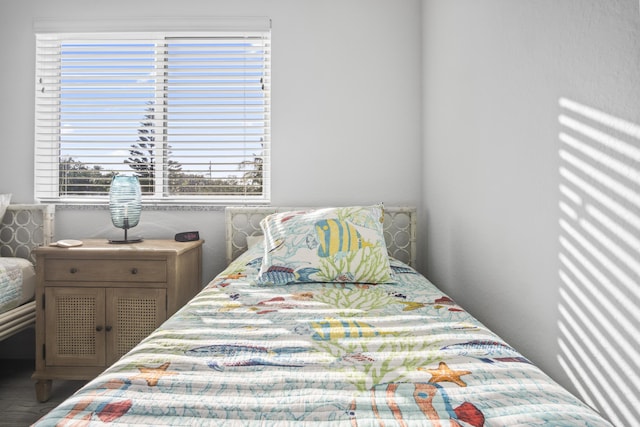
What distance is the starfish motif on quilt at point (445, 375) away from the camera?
0.82 m

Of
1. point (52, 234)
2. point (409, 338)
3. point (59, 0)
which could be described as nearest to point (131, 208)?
point (52, 234)

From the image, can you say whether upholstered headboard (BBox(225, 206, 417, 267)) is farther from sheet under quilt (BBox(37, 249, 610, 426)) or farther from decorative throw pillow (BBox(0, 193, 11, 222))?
decorative throw pillow (BBox(0, 193, 11, 222))

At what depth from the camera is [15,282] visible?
2.16 m

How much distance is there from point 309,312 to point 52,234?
6.66ft

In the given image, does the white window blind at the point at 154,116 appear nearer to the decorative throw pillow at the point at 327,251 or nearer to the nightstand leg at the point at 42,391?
the decorative throw pillow at the point at 327,251

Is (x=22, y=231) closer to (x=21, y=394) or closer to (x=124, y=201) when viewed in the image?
(x=124, y=201)

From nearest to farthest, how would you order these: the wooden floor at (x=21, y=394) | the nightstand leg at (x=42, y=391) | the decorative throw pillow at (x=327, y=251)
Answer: the decorative throw pillow at (x=327, y=251) → the wooden floor at (x=21, y=394) → the nightstand leg at (x=42, y=391)

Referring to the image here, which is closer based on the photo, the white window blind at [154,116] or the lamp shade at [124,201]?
the lamp shade at [124,201]

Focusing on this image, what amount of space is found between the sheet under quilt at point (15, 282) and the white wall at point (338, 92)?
1.49m

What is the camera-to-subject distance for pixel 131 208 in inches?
90.4

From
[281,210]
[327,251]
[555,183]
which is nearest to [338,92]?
[281,210]

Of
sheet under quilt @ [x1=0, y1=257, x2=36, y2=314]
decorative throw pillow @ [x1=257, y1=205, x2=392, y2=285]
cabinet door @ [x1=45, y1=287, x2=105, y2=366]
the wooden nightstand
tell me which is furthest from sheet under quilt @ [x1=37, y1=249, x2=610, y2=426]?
sheet under quilt @ [x1=0, y1=257, x2=36, y2=314]

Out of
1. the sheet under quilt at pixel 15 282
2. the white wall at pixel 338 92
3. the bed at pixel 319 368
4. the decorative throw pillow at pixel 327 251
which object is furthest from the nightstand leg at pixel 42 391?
the white wall at pixel 338 92

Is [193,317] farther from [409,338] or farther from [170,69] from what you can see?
[170,69]
